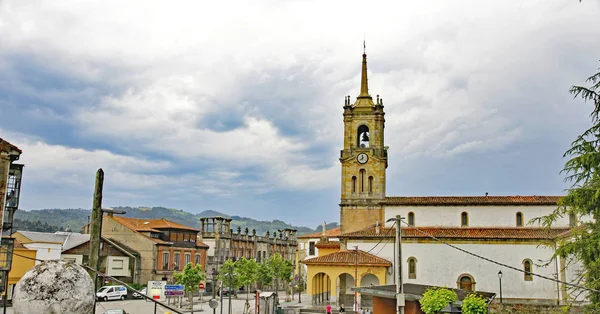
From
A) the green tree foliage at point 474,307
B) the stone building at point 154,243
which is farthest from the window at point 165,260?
the green tree foliage at point 474,307

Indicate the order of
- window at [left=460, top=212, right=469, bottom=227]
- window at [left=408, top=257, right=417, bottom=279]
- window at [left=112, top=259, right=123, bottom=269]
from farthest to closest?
1. window at [left=112, top=259, right=123, bottom=269]
2. window at [left=460, top=212, right=469, bottom=227]
3. window at [left=408, top=257, right=417, bottom=279]

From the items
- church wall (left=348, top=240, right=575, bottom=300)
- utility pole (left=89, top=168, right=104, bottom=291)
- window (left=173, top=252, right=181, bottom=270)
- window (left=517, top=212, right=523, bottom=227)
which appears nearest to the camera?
utility pole (left=89, top=168, right=104, bottom=291)

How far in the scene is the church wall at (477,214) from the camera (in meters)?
48.2

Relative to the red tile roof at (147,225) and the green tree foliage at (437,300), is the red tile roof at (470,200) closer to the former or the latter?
the green tree foliage at (437,300)

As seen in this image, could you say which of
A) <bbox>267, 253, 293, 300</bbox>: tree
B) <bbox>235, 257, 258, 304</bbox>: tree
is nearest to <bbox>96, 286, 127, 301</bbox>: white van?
<bbox>235, 257, 258, 304</bbox>: tree

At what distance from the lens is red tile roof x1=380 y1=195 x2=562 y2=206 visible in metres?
48.1

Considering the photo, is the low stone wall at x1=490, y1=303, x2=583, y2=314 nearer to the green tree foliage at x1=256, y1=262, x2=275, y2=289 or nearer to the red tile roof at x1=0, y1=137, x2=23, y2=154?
the green tree foliage at x1=256, y1=262, x2=275, y2=289

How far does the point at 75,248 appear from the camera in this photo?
187 feet

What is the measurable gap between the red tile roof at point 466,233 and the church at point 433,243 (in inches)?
3.3

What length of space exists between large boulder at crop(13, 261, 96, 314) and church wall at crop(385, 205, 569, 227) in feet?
150

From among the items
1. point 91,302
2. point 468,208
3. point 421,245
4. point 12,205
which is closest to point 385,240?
point 421,245

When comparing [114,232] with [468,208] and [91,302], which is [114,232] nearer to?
[468,208]

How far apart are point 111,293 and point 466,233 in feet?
114

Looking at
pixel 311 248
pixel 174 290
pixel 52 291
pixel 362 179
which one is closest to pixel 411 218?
pixel 362 179
